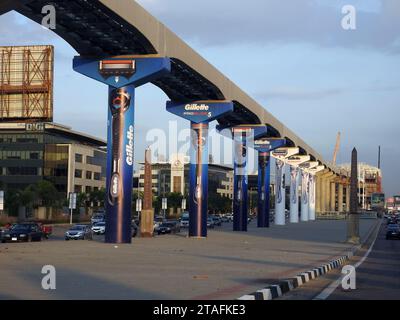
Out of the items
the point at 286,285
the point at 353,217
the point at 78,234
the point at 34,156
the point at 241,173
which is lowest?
the point at 78,234

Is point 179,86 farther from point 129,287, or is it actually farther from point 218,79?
point 129,287

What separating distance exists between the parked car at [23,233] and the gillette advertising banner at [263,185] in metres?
35.9

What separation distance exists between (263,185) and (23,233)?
127ft

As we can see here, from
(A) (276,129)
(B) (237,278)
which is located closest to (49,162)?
(A) (276,129)

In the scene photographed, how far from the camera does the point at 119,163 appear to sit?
35.9m

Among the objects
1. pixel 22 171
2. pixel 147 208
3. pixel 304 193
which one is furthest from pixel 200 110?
pixel 22 171

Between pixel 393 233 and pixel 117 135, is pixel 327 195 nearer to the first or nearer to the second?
pixel 393 233

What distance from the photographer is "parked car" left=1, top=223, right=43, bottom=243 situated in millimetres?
43278

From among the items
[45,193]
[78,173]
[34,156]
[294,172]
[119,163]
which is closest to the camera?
[119,163]

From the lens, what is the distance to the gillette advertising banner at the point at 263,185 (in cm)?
7731

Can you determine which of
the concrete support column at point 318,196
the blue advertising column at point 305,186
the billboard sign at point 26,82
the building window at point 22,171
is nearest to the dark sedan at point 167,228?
the billboard sign at point 26,82

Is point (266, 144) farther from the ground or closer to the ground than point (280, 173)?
farther from the ground

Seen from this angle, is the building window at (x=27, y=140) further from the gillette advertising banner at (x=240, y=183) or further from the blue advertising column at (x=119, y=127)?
the blue advertising column at (x=119, y=127)

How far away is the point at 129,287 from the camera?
53.3 feet
